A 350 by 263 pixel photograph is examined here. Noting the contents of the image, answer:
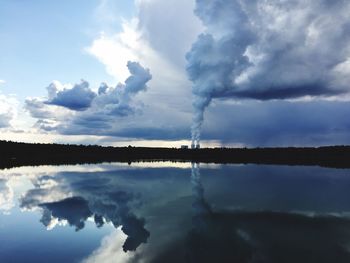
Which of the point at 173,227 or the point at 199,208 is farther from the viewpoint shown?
the point at 199,208

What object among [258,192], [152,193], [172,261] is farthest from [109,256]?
[258,192]

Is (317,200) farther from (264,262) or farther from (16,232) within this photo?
(16,232)

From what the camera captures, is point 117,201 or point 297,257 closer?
point 297,257

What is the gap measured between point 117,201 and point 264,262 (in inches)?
783

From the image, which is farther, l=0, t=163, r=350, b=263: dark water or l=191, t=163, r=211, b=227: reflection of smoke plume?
l=191, t=163, r=211, b=227: reflection of smoke plume

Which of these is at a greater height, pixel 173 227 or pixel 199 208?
pixel 199 208

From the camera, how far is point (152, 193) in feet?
125

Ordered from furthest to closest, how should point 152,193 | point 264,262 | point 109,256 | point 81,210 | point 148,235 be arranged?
point 152,193 → point 81,210 → point 148,235 → point 109,256 → point 264,262

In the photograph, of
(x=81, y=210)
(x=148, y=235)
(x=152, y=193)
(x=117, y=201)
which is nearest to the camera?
(x=148, y=235)

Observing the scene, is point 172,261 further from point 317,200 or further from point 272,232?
point 317,200

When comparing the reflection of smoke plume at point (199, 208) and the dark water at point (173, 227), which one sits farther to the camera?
the reflection of smoke plume at point (199, 208)

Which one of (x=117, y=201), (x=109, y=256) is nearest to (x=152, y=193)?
(x=117, y=201)

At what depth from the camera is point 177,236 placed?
19.1m

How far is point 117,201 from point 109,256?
17.1m
